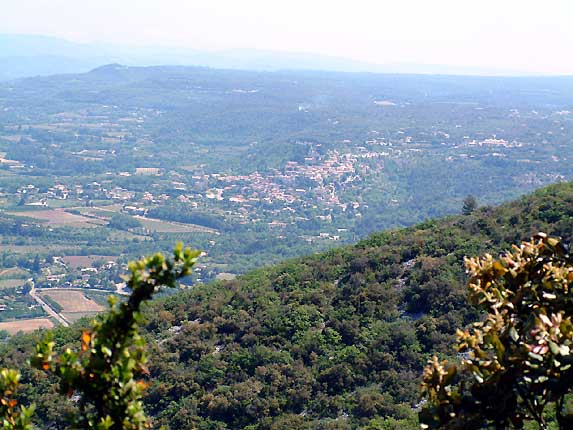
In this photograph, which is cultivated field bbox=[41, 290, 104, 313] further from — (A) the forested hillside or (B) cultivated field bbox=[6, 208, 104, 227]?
(A) the forested hillside

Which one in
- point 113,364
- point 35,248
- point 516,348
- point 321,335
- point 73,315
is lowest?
point 35,248

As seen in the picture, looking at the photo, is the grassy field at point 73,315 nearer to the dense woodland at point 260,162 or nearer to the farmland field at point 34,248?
the dense woodland at point 260,162

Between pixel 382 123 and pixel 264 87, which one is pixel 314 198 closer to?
pixel 382 123

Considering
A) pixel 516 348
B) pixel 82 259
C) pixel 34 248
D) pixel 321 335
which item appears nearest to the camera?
pixel 516 348

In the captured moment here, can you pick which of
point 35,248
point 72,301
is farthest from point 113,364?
point 35,248

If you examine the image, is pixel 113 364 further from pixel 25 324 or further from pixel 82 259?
pixel 82 259

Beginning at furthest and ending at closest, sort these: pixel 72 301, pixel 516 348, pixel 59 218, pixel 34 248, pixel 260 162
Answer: pixel 260 162 → pixel 59 218 → pixel 34 248 → pixel 72 301 → pixel 516 348

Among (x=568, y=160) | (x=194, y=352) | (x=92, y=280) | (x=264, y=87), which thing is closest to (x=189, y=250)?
(x=194, y=352)
